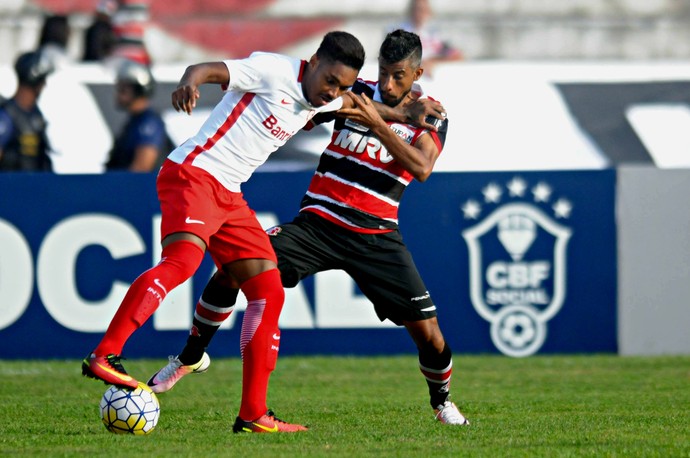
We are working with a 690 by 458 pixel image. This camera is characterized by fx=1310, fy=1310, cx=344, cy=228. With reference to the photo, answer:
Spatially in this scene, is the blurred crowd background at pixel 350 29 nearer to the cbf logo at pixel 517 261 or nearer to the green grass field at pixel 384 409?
the cbf logo at pixel 517 261

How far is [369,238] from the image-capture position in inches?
288

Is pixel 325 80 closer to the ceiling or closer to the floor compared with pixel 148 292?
closer to the ceiling

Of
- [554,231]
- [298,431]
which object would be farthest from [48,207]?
[298,431]

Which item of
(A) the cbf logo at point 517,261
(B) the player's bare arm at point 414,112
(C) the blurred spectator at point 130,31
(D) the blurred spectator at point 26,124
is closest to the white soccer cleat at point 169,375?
(B) the player's bare arm at point 414,112

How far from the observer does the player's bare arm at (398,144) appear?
6605 millimetres

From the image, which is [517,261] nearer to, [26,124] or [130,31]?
[26,124]

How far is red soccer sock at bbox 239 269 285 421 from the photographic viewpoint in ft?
21.1

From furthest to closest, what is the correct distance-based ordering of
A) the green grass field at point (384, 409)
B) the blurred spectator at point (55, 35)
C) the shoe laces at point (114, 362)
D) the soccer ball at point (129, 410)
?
the blurred spectator at point (55, 35), the soccer ball at point (129, 410), the green grass field at point (384, 409), the shoe laces at point (114, 362)

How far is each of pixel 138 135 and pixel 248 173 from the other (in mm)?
6018

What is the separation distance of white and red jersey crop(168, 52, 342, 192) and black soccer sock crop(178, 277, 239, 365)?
32.9 inches

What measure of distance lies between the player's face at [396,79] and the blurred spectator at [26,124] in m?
6.14

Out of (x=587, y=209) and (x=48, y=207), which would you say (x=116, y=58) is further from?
(x=587, y=209)

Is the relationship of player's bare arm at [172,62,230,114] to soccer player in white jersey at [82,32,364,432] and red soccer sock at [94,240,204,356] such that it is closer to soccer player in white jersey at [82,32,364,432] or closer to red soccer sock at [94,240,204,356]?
soccer player in white jersey at [82,32,364,432]

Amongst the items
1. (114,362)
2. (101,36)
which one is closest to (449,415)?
(114,362)
